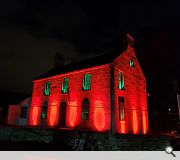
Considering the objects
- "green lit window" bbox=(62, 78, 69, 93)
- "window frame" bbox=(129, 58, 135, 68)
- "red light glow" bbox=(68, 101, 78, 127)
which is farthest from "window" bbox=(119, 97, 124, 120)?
"green lit window" bbox=(62, 78, 69, 93)

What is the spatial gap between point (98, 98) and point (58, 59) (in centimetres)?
1287

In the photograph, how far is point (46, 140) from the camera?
1242 centimetres

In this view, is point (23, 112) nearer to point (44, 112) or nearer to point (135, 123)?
point (44, 112)

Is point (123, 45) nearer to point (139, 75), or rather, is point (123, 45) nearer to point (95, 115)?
point (139, 75)

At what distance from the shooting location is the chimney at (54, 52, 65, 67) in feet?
90.6

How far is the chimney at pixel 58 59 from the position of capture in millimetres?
27611

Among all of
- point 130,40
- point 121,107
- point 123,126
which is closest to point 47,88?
point 121,107

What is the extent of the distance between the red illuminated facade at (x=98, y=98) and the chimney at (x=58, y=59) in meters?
5.00

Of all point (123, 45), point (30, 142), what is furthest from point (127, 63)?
point (30, 142)

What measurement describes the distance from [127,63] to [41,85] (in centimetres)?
1103

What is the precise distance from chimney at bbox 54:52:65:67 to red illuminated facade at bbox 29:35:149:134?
197 inches

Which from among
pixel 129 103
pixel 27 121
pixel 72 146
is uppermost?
pixel 129 103

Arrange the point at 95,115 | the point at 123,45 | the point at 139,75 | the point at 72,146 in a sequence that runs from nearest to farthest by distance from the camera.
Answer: the point at 72,146, the point at 95,115, the point at 123,45, the point at 139,75

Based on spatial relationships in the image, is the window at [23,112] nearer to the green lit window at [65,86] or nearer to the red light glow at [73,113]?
the green lit window at [65,86]
